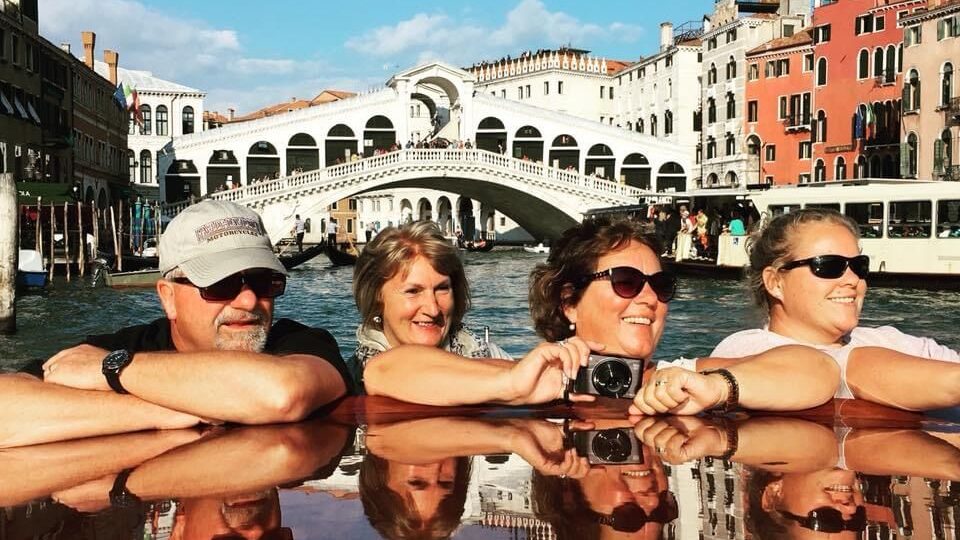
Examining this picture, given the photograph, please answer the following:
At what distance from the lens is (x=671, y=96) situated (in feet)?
106

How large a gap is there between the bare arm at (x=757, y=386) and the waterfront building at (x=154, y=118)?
108 feet

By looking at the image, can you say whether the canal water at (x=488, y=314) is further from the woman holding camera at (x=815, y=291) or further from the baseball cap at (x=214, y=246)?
the baseball cap at (x=214, y=246)

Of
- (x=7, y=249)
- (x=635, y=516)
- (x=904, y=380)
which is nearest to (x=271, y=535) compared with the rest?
(x=635, y=516)

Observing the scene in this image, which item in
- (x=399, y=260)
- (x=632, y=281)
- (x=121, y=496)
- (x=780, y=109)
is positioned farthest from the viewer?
(x=780, y=109)

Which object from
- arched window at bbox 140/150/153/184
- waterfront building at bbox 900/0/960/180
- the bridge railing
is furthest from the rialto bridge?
waterfront building at bbox 900/0/960/180

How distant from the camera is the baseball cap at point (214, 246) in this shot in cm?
146

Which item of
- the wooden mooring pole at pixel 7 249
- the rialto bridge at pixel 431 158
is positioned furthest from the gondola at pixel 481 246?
the wooden mooring pole at pixel 7 249

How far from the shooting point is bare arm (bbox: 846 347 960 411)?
4.25 feet

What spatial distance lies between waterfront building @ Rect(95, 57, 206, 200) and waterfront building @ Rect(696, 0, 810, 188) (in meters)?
15.2

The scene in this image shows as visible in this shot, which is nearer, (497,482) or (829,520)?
(829,520)

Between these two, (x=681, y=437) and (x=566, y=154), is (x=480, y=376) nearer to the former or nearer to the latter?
(x=681, y=437)

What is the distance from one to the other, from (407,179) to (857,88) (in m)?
9.72

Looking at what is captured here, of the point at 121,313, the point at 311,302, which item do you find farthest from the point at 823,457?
the point at 311,302

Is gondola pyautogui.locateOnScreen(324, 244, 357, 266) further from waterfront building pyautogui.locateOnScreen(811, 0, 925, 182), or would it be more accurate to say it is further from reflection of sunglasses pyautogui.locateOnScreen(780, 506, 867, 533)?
reflection of sunglasses pyautogui.locateOnScreen(780, 506, 867, 533)
